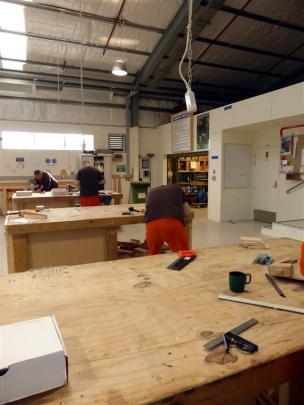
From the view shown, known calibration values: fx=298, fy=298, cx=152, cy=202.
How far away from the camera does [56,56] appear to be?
7320mm

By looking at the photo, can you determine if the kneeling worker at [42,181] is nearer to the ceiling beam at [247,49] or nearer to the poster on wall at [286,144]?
the ceiling beam at [247,49]

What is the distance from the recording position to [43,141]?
8.87 metres

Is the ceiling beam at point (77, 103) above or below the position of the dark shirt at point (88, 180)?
above

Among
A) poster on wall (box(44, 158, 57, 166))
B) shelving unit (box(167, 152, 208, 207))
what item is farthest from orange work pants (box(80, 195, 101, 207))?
shelving unit (box(167, 152, 208, 207))

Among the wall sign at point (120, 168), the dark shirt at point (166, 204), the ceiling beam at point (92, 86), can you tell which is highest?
the ceiling beam at point (92, 86)

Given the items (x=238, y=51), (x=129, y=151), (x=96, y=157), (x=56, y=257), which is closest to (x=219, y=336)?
(x=56, y=257)

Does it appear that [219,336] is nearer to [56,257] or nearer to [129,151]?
[56,257]

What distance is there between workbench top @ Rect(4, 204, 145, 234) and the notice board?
416cm

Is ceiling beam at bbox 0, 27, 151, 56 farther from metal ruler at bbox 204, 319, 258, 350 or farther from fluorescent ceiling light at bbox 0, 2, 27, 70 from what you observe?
metal ruler at bbox 204, 319, 258, 350

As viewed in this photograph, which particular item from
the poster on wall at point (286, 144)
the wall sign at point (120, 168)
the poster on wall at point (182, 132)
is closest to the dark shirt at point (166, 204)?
the poster on wall at point (286, 144)

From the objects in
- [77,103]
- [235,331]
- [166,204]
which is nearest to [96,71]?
[77,103]

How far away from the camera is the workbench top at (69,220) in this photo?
2857 millimetres

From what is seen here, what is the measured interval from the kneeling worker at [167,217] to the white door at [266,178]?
437 centimetres

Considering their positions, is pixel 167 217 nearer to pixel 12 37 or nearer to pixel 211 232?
pixel 211 232
